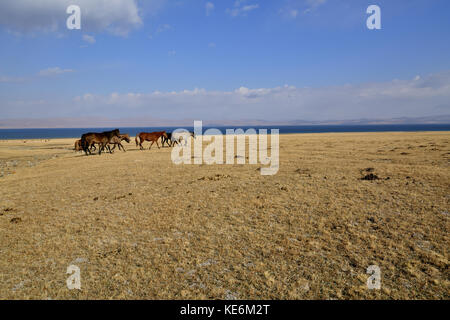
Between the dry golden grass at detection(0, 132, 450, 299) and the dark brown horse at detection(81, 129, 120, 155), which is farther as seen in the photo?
the dark brown horse at detection(81, 129, 120, 155)

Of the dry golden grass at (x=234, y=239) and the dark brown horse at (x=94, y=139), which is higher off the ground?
the dark brown horse at (x=94, y=139)

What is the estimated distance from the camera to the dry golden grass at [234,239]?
463 cm

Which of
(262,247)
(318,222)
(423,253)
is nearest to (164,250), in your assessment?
(262,247)

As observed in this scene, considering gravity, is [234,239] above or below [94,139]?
below

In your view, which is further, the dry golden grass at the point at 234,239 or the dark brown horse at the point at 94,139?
the dark brown horse at the point at 94,139

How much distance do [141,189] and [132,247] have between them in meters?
5.81

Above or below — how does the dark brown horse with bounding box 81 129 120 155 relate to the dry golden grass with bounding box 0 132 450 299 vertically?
above

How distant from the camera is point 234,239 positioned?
6.46 m

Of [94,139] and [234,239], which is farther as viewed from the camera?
[94,139]

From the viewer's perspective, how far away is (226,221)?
7609 millimetres

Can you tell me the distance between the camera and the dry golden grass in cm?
463
